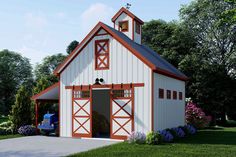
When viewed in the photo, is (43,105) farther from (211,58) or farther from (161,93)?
(211,58)

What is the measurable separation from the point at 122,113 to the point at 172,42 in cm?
2345

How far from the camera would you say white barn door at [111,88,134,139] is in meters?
18.7

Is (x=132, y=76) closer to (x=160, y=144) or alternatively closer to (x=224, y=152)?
(x=160, y=144)

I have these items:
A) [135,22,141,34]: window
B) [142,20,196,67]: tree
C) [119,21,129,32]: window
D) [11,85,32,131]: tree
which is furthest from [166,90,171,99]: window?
[142,20,196,67]: tree

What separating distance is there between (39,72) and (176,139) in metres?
61.0

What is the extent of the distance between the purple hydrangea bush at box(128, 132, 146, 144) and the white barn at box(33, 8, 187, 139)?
0.93m

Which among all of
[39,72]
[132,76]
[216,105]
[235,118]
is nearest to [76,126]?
[132,76]

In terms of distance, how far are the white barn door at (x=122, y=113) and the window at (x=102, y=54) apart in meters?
1.83

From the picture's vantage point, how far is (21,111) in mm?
24844

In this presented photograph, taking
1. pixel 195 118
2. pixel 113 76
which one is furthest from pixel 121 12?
pixel 195 118

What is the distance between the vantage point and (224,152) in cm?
1460

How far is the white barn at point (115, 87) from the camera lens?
18.4 metres

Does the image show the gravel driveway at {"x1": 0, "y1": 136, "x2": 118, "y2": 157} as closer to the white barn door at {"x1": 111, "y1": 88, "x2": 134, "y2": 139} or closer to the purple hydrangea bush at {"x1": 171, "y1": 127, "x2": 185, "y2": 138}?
the white barn door at {"x1": 111, "y1": 88, "x2": 134, "y2": 139}

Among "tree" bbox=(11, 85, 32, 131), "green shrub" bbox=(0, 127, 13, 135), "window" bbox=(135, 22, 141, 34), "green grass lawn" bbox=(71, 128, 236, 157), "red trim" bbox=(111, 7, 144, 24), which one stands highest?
"red trim" bbox=(111, 7, 144, 24)
